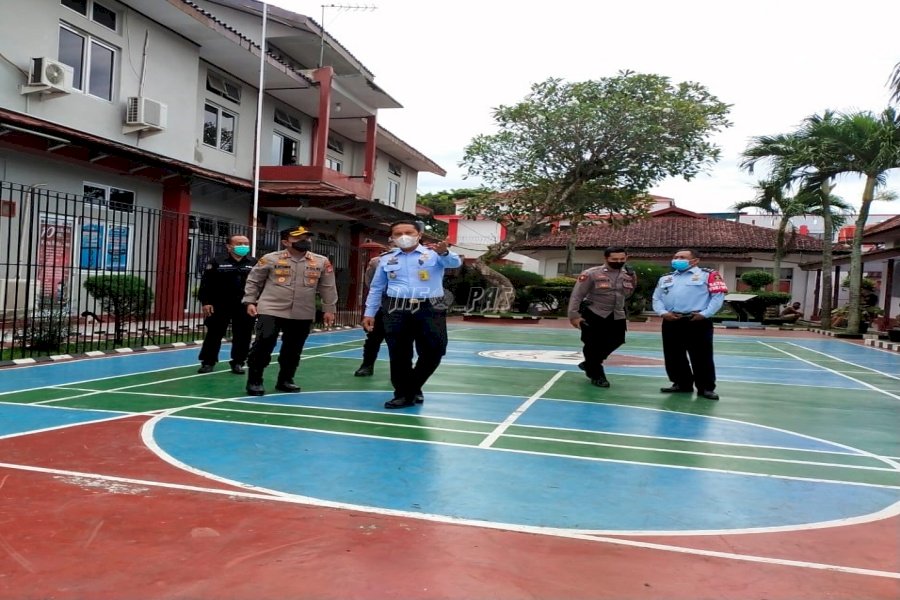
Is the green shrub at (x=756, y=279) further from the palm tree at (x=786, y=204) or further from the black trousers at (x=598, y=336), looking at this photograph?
the black trousers at (x=598, y=336)

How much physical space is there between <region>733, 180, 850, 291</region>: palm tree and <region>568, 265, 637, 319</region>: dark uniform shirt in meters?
17.2

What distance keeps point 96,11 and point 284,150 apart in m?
8.01

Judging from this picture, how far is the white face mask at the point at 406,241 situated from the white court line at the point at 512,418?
1767mm

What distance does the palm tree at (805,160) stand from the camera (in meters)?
21.1

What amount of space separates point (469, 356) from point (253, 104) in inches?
476

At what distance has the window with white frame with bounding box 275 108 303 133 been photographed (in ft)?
69.9

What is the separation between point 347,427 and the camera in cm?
562

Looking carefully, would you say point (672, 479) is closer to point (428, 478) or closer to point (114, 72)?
point (428, 478)

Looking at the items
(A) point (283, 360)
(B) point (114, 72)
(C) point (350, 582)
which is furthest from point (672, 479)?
(B) point (114, 72)

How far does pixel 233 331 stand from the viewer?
8305 millimetres

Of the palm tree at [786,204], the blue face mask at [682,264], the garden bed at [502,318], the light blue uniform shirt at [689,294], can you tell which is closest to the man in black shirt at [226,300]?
the light blue uniform shirt at [689,294]

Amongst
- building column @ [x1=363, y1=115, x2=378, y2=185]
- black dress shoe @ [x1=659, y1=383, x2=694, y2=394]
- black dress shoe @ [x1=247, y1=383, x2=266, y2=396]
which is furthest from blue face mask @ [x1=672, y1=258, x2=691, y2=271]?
building column @ [x1=363, y1=115, x2=378, y2=185]

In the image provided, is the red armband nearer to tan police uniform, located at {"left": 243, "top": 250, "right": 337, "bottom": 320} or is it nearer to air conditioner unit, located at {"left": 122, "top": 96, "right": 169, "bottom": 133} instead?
tan police uniform, located at {"left": 243, "top": 250, "right": 337, "bottom": 320}

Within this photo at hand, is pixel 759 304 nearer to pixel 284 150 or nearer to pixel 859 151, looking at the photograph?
pixel 859 151
